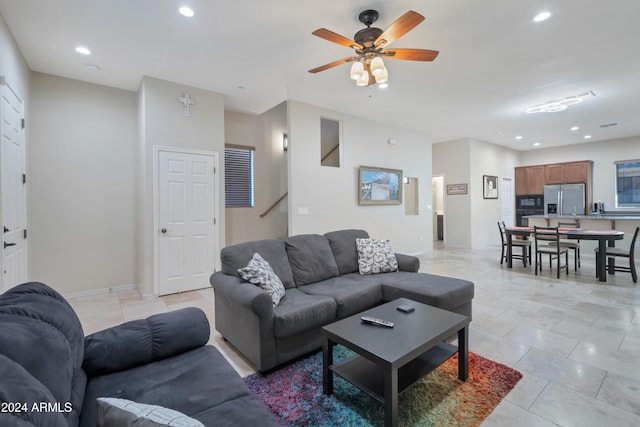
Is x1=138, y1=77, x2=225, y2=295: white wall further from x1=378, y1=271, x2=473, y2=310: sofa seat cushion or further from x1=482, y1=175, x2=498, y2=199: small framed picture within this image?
x1=482, y1=175, x2=498, y2=199: small framed picture

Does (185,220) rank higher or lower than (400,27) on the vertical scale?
lower

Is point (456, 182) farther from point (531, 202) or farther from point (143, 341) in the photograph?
point (143, 341)

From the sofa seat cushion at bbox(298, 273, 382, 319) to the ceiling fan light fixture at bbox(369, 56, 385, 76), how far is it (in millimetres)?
2069

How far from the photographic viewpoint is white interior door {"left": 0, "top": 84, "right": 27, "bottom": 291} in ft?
8.68

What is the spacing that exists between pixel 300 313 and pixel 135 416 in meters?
1.55

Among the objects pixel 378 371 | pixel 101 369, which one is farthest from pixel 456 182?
pixel 101 369

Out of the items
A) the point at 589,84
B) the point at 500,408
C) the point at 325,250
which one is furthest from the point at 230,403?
the point at 589,84

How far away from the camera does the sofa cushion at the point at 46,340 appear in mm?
919

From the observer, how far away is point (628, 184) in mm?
7855

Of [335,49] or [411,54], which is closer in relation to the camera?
[411,54]

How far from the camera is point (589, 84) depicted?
4.39 metres

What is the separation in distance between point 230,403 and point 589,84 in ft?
19.8

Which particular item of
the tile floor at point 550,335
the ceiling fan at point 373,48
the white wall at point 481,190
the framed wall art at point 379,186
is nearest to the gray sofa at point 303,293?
the tile floor at point 550,335

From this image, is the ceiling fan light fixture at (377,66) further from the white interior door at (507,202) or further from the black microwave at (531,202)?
the black microwave at (531,202)
